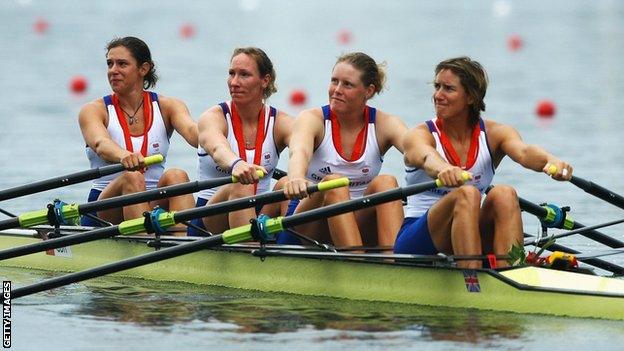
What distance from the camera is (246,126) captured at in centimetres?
1044

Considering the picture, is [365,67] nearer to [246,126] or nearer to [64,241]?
[246,126]

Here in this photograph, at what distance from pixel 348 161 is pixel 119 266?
1592 mm

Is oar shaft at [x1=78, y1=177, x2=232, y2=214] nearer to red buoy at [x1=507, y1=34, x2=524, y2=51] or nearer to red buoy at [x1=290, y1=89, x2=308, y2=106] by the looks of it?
red buoy at [x1=290, y1=89, x2=308, y2=106]

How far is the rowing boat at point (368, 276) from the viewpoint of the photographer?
876 centimetres

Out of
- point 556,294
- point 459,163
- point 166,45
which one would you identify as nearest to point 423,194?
point 459,163

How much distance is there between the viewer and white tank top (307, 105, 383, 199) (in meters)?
9.88

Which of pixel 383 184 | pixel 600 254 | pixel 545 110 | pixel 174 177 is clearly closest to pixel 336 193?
pixel 383 184

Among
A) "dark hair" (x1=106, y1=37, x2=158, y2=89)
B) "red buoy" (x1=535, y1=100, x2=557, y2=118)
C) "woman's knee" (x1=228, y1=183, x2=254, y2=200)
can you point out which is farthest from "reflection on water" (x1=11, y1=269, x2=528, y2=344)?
"red buoy" (x1=535, y1=100, x2=557, y2=118)

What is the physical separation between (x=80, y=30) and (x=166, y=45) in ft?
29.9

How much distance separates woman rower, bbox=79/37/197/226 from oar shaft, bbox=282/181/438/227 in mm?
1585

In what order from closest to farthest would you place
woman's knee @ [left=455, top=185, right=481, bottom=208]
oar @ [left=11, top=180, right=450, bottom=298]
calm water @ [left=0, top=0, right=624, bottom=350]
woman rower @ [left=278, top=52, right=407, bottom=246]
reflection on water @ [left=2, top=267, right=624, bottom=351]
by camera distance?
reflection on water @ [left=2, top=267, right=624, bottom=351] → calm water @ [left=0, top=0, right=624, bottom=350] → woman's knee @ [left=455, top=185, right=481, bottom=208] → oar @ [left=11, top=180, right=450, bottom=298] → woman rower @ [left=278, top=52, right=407, bottom=246]

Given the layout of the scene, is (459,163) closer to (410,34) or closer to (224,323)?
(224,323)

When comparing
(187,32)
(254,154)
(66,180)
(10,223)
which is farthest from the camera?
(187,32)

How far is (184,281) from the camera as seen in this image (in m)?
10.3
